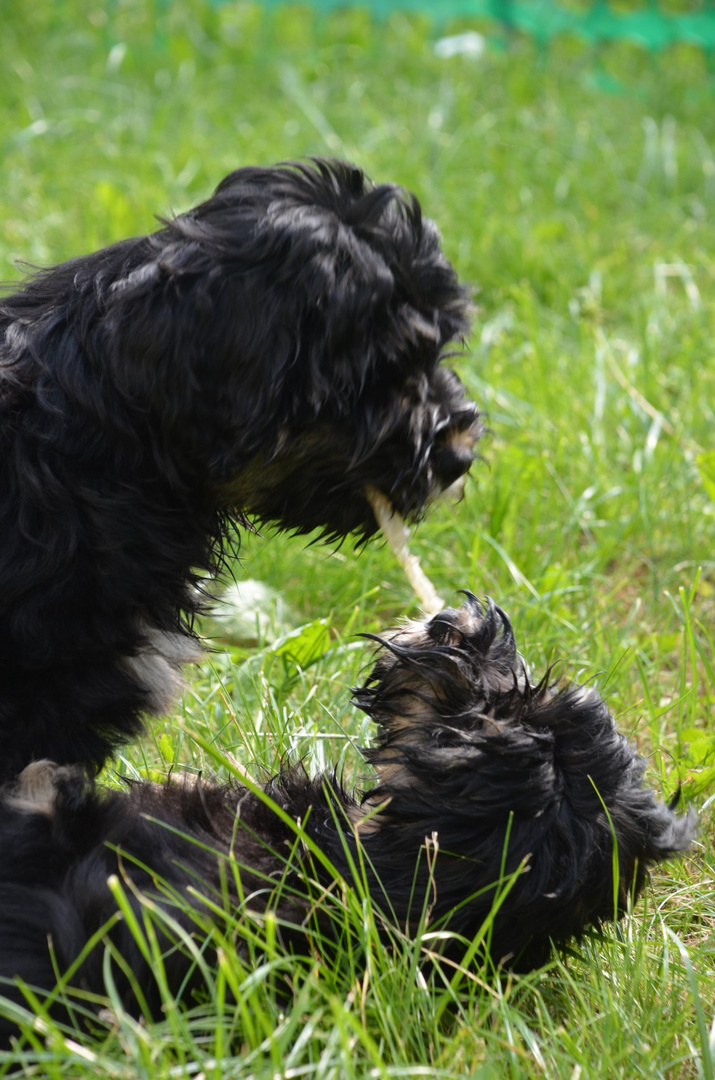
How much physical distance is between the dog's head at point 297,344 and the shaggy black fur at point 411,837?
368 millimetres

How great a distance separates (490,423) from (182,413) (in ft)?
7.10

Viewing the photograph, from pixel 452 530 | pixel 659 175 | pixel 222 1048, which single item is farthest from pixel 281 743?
pixel 659 175

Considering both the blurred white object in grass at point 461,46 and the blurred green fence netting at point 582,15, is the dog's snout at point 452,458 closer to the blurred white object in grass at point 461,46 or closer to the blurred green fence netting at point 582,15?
the blurred white object in grass at point 461,46

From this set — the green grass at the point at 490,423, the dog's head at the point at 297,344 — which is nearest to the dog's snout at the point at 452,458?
the dog's head at the point at 297,344

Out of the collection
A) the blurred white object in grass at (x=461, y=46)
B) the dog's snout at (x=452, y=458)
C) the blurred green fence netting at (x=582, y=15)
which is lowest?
the dog's snout at (x=452, y=458)

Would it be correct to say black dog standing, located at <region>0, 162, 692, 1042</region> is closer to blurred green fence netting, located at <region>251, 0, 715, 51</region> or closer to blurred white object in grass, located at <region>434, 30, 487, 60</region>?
blurred white object in grass, located at <region>434, 30, 487, 60</region>

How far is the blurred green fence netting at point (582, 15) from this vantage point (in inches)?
299

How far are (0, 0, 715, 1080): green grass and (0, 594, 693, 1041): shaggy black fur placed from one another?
0.07 meters

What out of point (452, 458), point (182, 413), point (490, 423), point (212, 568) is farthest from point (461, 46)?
point (182, 413)

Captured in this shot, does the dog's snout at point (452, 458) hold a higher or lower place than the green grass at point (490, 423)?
higher

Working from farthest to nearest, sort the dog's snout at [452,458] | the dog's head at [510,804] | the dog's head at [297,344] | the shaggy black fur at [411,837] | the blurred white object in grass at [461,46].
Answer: the blurred white object in grass at [461,46] < the dog's snout at [452,458] < the dog's head at [297,344] < the dog's head at [510,804] < the shaggy black fur at [411,837]

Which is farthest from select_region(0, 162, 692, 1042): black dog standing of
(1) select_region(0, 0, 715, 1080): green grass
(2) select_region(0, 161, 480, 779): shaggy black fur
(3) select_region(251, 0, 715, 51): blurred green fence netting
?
(3) select_region(251, 0, 715, 51): blurred green fence netting

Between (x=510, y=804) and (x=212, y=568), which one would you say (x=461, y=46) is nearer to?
(x=212, y=568)

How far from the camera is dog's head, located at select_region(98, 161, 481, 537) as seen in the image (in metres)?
1.90
